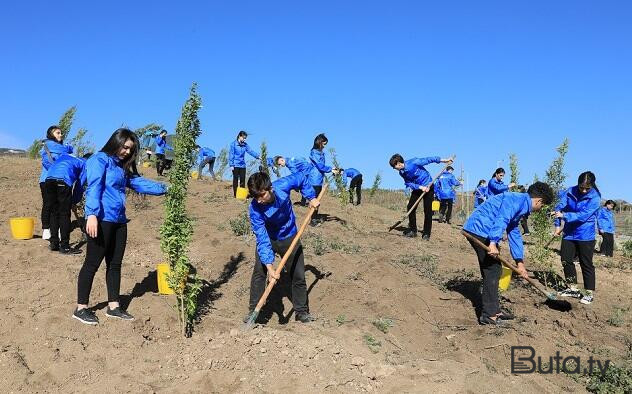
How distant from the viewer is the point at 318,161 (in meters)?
10.1

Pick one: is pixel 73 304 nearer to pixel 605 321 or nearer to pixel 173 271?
pixel 173 271

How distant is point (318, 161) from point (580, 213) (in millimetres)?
4862

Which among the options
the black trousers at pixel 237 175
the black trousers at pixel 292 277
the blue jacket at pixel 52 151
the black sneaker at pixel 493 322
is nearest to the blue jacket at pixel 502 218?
the black sneaker at pixel 493 322

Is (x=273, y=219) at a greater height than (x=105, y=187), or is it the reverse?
(x=105, y=187)

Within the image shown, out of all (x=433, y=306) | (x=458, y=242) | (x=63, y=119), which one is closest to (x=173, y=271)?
(x=433, y=306)

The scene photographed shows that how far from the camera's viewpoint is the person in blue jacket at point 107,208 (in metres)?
4.68

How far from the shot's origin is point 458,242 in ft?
34.9

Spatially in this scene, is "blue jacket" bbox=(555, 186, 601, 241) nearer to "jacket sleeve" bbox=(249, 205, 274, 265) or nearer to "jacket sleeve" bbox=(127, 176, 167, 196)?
"jacket sleeve" bbox=(249, 205, 274, 265)

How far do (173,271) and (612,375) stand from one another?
395 cm

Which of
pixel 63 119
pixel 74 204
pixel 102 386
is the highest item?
pixel 63 119

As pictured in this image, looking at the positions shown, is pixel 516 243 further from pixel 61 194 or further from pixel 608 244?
pixel 608 244

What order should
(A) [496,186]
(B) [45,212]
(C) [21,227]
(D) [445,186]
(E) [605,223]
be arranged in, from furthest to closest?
(D) [445,186], (A) [496,186], (E) [605,223], (C) [21,227], (B) [45,212]

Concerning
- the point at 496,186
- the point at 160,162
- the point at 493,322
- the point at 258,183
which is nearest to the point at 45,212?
the point at 258,183

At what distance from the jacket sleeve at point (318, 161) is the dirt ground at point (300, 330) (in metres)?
1.87
